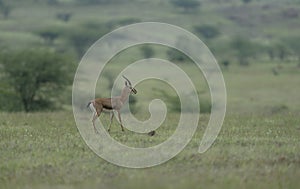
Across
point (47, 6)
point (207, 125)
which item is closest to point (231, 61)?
point (47, 6)

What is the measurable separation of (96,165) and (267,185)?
3.67 m

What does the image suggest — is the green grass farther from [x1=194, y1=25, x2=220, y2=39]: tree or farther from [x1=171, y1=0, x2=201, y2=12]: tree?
[x1=171, y1=0, x2=201, y2=12]: tree

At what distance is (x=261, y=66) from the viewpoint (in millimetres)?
95625

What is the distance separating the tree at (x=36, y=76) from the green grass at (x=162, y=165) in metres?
30.6

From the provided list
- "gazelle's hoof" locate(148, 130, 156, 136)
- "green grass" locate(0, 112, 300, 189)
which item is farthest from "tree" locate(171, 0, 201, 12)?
"gazelle's hoof" locate(148, 130, 156, 136)

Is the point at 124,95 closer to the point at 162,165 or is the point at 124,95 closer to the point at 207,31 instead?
the point at 162,165

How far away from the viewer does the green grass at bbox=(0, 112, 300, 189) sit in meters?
12.7

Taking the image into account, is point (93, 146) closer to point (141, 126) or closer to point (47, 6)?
point (141, 126)

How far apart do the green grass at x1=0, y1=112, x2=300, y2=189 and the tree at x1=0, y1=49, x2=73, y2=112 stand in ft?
100

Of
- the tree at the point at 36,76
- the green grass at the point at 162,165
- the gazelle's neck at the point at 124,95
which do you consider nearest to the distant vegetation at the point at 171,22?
the tree at the point at 36,76

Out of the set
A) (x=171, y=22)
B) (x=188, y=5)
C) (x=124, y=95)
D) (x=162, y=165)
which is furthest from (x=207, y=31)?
(x=162, y=165)

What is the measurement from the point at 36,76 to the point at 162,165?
124 ft

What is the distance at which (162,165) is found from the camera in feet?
47.7

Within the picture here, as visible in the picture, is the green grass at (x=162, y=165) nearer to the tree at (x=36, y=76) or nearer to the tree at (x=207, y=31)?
the tree at (x=36, y=76)
